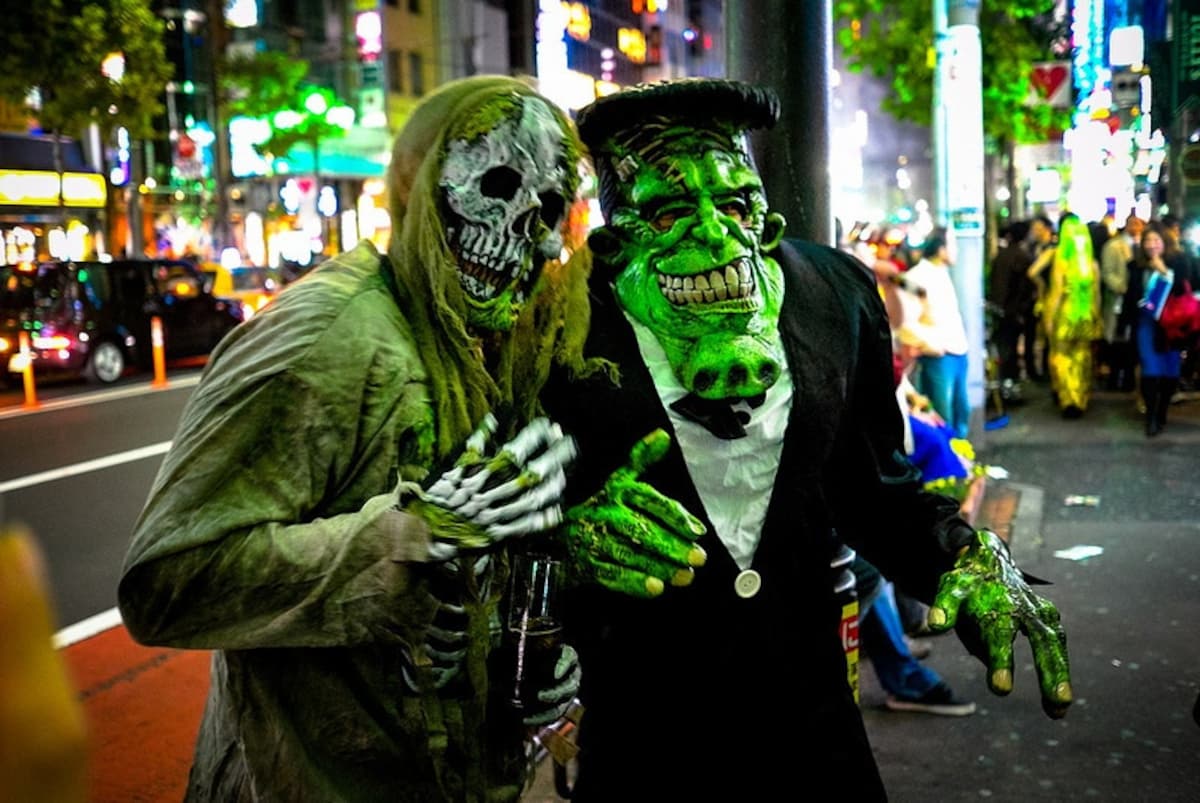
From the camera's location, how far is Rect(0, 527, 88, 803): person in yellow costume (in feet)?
2.58

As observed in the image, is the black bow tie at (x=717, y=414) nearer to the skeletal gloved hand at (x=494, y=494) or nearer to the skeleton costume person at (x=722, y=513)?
the skeleton costume person at (x=722, y=513)

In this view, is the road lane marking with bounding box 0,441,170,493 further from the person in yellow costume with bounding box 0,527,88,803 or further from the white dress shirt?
the person in yellow costume with bounding box 0,527,88,803

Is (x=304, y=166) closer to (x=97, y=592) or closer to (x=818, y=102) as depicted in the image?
(x=97, y=592)

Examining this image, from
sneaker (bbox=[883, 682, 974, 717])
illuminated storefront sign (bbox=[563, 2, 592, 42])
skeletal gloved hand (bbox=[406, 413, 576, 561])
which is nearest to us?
skeletal gloved hand (bbox=[406, 413, 576, 561])

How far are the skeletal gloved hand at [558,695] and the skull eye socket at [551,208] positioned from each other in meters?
0.76

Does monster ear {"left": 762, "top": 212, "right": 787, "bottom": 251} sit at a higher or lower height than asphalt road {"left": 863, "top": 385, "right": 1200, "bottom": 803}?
higher

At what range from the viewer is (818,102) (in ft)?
14.3

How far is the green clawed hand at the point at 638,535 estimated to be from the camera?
2.35 metres

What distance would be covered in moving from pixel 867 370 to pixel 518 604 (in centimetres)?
102

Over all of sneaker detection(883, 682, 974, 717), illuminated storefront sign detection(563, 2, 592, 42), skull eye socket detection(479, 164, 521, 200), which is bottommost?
sneaker detection(883, 682, 974, 717)

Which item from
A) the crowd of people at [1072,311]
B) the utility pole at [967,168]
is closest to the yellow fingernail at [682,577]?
the crowd of people at [1072,311]

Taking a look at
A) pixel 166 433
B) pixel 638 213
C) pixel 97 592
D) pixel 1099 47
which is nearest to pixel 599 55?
pixel 1099 47

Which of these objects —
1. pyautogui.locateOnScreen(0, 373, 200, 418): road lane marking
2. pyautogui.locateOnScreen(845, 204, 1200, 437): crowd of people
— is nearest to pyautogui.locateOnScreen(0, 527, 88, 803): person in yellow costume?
pyautogui.locateOnScreen(845, 204, 1200, 437): crowd of people

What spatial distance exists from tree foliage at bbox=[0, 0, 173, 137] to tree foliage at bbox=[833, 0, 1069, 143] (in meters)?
13.1
